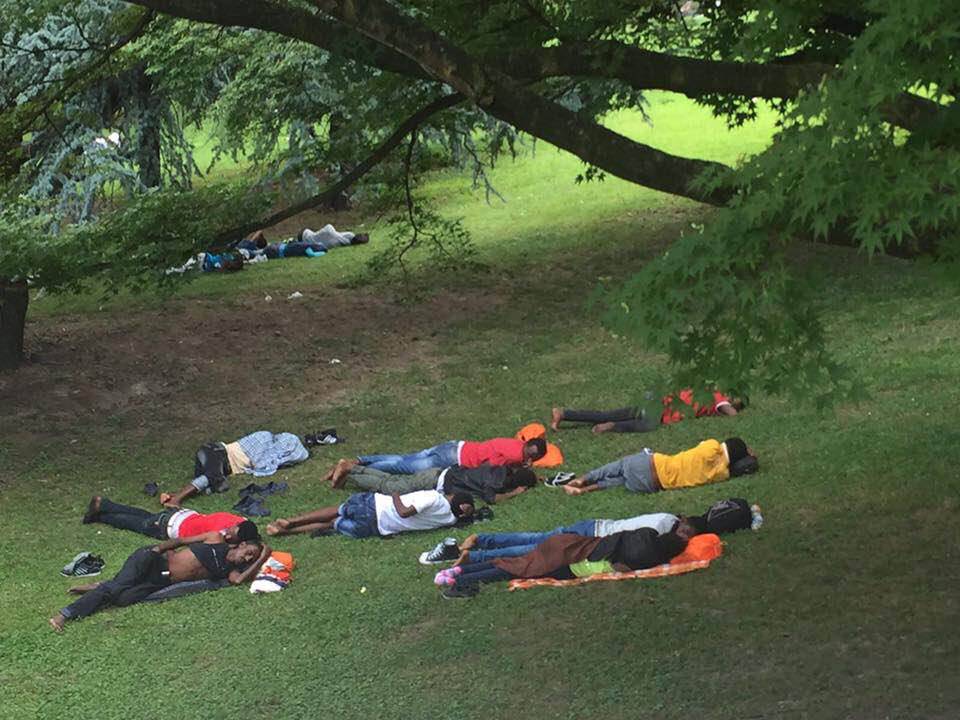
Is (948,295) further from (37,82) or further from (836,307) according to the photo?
(37,82)

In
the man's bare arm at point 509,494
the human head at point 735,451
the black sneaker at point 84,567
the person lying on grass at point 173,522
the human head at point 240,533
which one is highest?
the human head at point 735,451

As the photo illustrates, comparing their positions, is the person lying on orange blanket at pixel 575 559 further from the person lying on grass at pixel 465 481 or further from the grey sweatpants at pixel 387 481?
the grey sweatpants at pixel 387 481

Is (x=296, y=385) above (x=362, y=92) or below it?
below

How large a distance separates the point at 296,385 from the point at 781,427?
17.9 ft

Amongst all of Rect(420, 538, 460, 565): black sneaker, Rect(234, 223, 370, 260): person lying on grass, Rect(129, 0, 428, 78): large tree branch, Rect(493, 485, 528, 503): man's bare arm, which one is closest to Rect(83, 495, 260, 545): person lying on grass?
Rect(420, 538, 460, 565): black sneaker

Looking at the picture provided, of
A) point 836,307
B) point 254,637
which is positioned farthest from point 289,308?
point 254,637

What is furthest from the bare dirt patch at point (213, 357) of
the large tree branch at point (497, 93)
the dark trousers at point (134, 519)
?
the large tree branch at point (497, 93)

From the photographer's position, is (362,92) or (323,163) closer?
(362,92)

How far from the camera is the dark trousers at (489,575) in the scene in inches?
352

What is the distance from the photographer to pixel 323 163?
14.1 m

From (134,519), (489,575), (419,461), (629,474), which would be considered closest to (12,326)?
(134,519)

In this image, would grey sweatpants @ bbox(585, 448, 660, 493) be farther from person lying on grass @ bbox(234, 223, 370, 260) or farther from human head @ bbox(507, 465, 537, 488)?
person lying on grass @ bbox(234, 223, 370, 260)

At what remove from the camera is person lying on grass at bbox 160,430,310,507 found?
11.5m

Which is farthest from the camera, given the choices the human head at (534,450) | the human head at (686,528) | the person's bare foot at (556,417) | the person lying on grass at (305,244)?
the person lying on grass at (305,244)
